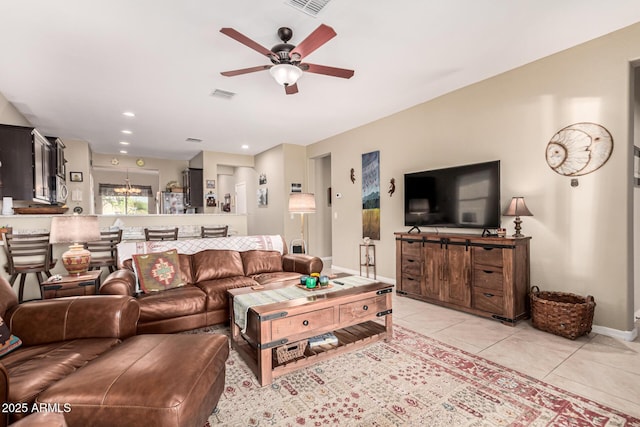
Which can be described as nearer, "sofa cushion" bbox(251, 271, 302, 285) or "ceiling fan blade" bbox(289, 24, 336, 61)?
"ceiling fan blade" bbox(289, 24, 336, 61)

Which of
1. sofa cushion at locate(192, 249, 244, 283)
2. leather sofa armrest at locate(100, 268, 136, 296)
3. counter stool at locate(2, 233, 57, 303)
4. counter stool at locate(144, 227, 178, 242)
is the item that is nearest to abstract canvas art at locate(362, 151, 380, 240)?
sofa cushion at locate(192, 249, 244, 283)

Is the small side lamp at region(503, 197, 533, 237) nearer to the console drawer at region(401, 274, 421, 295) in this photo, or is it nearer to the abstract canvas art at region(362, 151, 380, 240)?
the console drawer at region(401, 274, 421, 295)

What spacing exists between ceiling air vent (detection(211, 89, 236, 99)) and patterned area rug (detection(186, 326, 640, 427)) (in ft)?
10.6

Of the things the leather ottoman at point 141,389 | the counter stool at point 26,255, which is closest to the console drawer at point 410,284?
the leather ottoman at point 141,389

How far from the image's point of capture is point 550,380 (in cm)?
204

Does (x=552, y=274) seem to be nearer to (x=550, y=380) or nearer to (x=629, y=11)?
(x=550, y=380)

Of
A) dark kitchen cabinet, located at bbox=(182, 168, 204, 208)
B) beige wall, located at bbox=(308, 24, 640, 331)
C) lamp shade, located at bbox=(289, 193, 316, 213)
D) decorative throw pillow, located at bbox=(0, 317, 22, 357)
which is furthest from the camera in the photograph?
dark kitchen cabinet, located at bbox=(182, 168, 204, 208)

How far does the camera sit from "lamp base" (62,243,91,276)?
268 cm

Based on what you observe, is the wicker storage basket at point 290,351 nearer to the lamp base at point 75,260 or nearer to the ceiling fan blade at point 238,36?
the lamp base at point 75,260

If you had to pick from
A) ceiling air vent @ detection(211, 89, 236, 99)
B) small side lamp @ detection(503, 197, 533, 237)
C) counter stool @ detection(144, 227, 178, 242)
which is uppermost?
ceiling air vent @ detection(211, 89, 236, 99)

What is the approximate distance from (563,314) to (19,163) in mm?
6468

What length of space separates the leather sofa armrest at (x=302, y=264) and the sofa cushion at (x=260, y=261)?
120mm

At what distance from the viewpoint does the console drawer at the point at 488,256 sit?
10.1 feet

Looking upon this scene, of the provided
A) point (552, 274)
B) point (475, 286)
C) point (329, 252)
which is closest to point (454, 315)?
point (475, 286)
